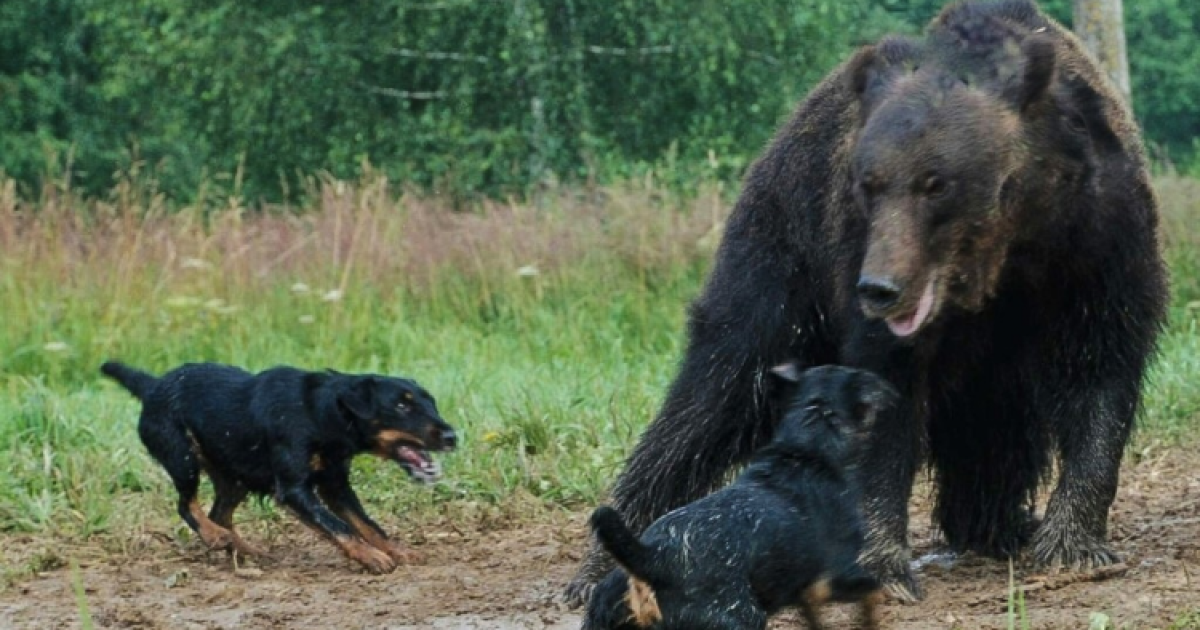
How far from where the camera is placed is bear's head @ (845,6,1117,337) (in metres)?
5.04

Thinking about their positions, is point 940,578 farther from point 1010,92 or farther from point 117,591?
point 117,591

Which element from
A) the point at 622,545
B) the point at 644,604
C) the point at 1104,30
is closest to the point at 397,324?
the point at 1104,30

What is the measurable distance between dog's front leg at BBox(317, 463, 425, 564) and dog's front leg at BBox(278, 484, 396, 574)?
0.15 feet

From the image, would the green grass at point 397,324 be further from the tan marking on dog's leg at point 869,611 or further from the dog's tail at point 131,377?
the tan marking on dog's leg at point 869,611

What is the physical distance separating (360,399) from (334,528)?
46 centimetres

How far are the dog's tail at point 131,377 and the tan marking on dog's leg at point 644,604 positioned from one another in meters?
3.25

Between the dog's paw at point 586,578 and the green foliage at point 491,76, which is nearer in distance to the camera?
the dog's paw at point 586,578

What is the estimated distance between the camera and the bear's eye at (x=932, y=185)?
505 centimetres

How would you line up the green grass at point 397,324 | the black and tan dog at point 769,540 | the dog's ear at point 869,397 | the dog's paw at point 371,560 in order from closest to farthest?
1. the black and tan dog at point 769,540
2. the dog's ear at point 869,397
3. the dog's paw at point 371,560
4. the green grass at point 397,324

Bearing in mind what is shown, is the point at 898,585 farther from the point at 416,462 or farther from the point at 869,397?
the point at 416,462

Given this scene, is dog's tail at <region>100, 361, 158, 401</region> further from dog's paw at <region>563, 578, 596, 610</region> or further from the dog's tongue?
the dog's tongue

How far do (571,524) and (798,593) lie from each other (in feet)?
8.62

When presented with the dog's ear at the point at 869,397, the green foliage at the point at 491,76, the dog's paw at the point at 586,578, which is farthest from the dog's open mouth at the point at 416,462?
the green foliage at the point at 491,76

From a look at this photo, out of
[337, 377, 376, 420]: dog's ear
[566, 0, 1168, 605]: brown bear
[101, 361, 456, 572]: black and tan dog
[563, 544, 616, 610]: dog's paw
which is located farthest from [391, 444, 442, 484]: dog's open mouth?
[563, 544, 616, 610]: dog's paw
